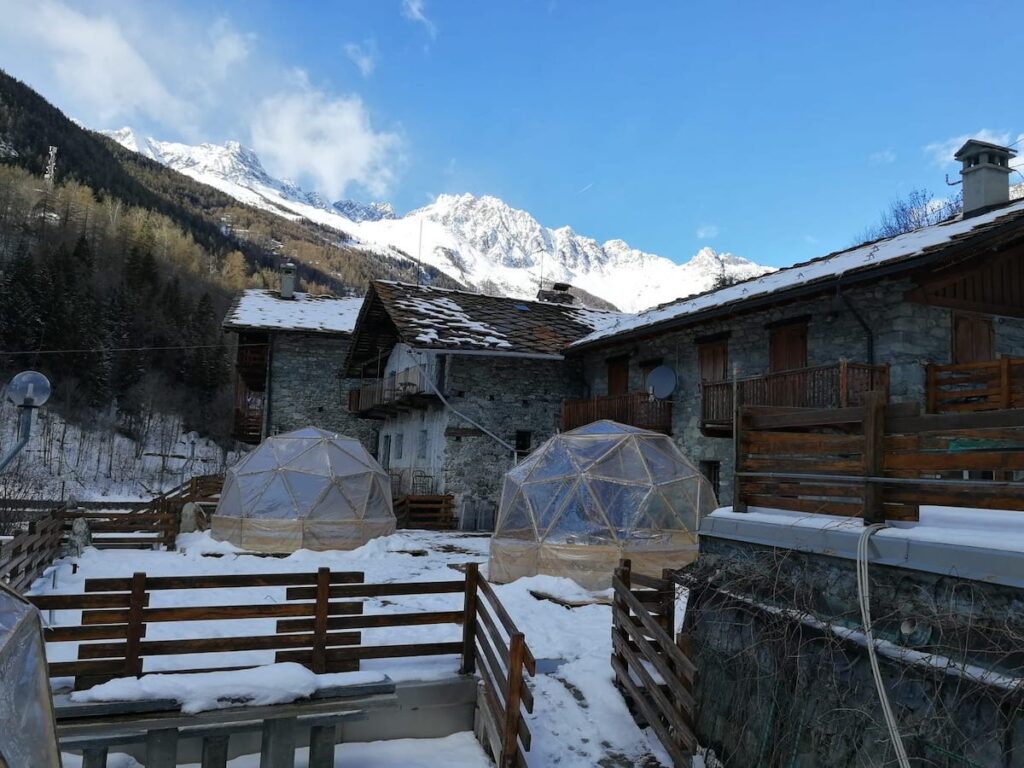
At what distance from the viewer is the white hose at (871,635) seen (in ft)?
12.3

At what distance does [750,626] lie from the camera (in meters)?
5.44

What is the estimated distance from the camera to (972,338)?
12.6m

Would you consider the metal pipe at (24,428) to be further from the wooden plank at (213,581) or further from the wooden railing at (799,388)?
the wooden railing at (799,388)

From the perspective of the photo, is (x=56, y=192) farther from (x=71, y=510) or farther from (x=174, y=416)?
(x=71, y=510)

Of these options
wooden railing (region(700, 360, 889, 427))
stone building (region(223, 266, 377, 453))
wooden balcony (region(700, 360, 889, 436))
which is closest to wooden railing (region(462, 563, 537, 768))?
wooden balcony (region(700, 360, 889, 436))

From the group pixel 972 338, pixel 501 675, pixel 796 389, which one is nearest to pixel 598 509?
A: pixel 796 389

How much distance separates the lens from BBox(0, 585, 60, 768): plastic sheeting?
3.25 m

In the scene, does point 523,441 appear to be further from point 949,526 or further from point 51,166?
point 51,166

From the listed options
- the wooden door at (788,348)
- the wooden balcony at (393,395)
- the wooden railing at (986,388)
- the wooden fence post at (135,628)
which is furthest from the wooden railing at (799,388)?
the wooden fence post at (135,628)

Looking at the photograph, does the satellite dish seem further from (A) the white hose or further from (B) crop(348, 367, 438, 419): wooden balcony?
(A) the white hose

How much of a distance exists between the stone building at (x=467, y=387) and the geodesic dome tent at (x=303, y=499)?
370cm

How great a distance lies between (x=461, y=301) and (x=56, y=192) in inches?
1890

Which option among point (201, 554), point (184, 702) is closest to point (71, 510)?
point (201, 554)

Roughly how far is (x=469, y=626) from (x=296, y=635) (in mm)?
1598
